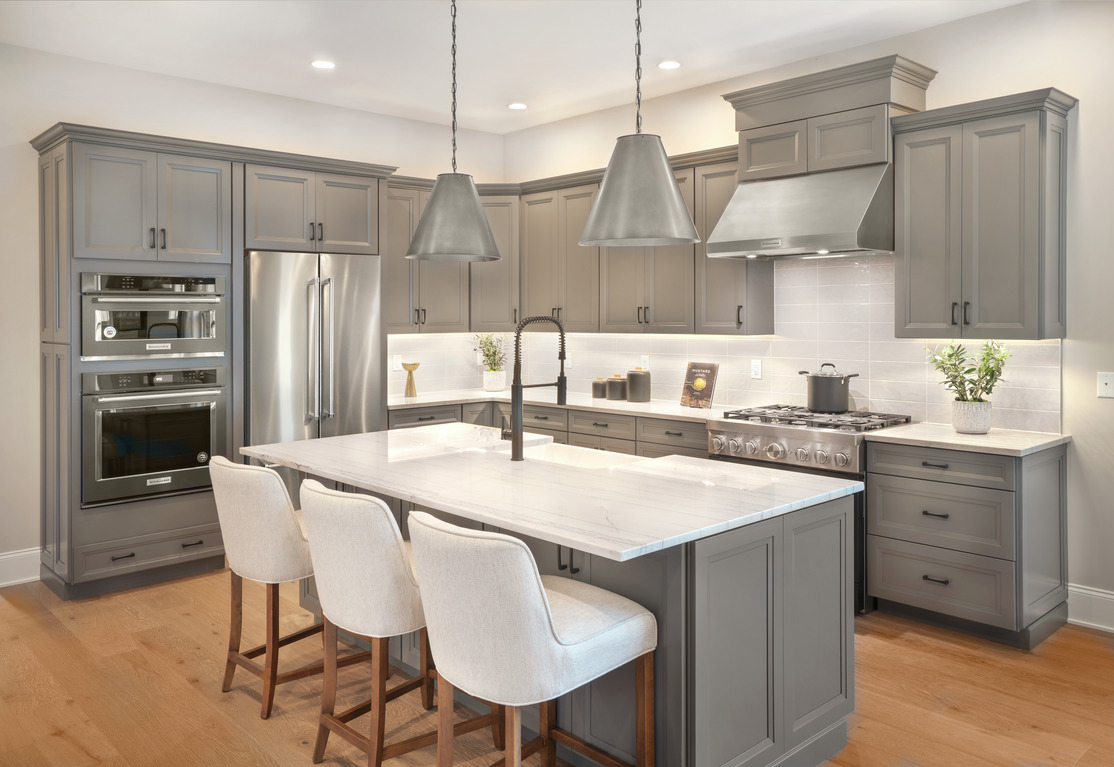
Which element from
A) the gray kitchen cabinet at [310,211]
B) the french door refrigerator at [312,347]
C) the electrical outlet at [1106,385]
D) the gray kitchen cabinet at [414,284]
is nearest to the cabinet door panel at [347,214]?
the gray kitchen cabinet at [310,211]

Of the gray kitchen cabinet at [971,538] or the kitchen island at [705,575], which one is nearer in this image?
the kitchen island at [705,575]

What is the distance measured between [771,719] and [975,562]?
176 centimetres

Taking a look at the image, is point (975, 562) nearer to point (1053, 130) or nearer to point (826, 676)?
point (826, 676)

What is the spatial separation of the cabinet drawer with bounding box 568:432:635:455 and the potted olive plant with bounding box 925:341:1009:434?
6.17 feet

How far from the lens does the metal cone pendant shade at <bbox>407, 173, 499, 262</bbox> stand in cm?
311

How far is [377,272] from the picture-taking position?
525cm

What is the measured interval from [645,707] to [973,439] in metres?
2.32

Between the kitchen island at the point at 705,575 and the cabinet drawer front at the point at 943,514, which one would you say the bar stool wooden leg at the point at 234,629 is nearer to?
the kitchen island at the point at 705,575

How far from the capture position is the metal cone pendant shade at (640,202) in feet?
8.41

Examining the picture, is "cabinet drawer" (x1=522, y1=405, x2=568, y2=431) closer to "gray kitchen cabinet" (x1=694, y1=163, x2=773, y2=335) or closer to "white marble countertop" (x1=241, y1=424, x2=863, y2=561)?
"gray kitchen cabinet" (x1=694, y1=163, x2=773, y2=335)

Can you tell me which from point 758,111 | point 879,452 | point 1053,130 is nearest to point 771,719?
point 879,452

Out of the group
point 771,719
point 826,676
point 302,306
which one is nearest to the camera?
point 771,719

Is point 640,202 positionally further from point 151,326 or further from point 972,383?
point 151,326

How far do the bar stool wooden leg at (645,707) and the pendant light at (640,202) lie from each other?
1.28 metres
